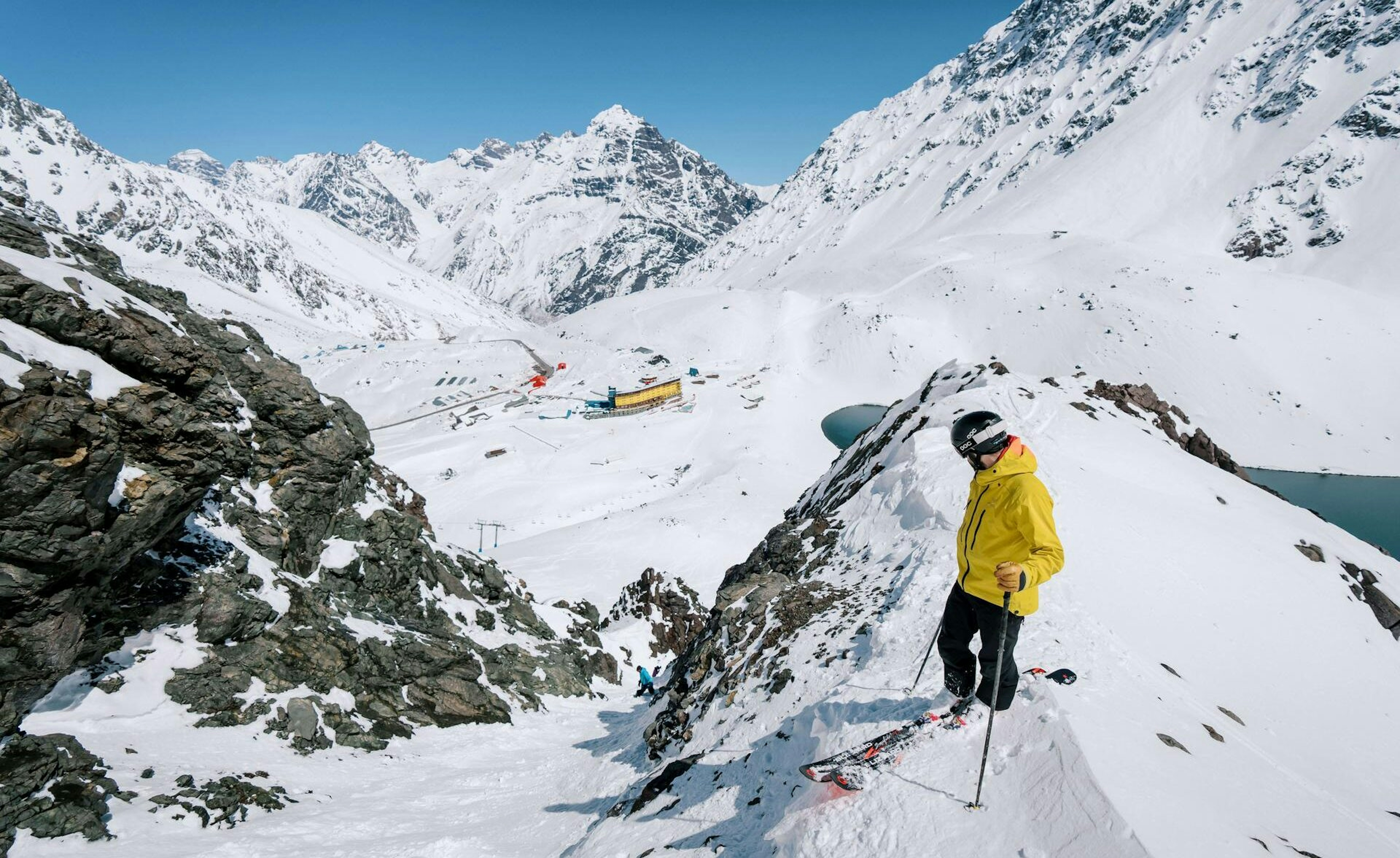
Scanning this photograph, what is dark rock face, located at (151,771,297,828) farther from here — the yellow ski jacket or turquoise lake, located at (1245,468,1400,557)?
turquoise lake, located at (1245,468,1400,557)

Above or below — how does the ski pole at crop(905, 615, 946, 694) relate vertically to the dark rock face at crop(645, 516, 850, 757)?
above

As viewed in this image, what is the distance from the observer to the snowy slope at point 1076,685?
6.12 m

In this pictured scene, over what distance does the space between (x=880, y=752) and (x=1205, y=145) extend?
16812 cm

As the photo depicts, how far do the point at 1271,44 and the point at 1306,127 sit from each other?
36.4 metres

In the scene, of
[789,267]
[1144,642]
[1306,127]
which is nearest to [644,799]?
[1144,642]

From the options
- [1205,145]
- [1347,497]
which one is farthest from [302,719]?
[1205,145]

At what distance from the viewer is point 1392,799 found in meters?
9.01

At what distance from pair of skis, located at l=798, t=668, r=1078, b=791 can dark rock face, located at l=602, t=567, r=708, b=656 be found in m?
24.7

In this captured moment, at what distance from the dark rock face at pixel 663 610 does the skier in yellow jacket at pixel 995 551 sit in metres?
25.2

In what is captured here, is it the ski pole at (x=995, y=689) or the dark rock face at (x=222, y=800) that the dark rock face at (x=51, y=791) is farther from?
the ski pole at (x=995, y=689)

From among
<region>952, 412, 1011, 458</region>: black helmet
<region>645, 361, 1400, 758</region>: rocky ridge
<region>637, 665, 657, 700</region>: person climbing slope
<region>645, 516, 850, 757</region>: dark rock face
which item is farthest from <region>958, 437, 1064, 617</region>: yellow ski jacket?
<region>637, 665, 657, 700</region>: person climbing slope

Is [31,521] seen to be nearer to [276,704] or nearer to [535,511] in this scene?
[276,704]

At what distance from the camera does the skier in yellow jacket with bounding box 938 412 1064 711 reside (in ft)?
21.3

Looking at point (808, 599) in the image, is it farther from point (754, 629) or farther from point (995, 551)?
point (995, 551)
